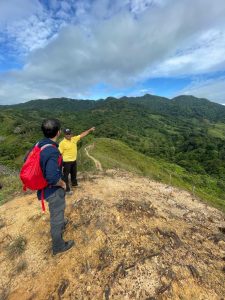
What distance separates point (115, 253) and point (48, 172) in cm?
281

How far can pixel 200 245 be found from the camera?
6.47 m

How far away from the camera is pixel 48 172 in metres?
4.95

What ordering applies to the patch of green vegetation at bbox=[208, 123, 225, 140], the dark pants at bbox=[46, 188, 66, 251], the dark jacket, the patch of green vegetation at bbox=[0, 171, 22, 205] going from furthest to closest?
the patch of green vegetation at bbox=[208, 123, 225, 140], the patch of green vegetation at bbox=[0, 171, 22, 205], the dark pants at bbox=[46, 188, 66, 251], the dark jacket

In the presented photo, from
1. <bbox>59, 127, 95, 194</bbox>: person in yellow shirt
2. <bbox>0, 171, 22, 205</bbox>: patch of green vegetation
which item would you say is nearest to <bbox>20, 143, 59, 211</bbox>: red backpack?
<bbox>59, 127, 95, 194</bbox>: person in yellow shirt

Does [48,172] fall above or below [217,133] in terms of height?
above

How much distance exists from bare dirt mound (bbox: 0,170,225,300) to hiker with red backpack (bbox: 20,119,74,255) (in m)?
1.14

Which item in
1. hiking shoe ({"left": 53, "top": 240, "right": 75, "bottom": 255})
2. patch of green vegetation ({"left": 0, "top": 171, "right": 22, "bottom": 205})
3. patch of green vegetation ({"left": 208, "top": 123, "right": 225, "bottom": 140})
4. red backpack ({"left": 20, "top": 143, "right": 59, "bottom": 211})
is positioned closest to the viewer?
red backpack ({"left": 20, "top": 143, "right": 59, "bottom": 211})

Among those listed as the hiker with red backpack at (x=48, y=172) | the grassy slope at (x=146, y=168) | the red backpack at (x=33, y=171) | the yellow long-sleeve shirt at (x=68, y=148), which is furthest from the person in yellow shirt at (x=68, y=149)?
the grassy slope at (x=146, y=168)

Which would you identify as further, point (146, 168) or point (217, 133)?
point (217, 133)

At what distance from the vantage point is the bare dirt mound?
203 inches

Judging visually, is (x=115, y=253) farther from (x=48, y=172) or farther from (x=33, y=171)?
(x=33, y=171)

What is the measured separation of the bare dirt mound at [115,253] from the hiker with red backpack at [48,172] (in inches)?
44.8

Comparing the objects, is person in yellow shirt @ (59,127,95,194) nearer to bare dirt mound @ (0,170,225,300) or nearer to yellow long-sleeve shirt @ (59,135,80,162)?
yellow long-sleeve shirt @ (59,135,80,162)

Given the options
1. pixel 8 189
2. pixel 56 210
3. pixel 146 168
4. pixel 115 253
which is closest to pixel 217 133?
pixel 146 168
